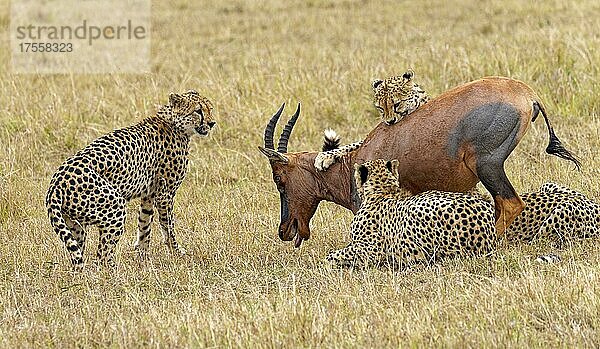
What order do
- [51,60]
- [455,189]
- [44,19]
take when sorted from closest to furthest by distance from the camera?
[455,189] → [51,60] → [44,19]

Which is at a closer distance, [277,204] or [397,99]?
[397,99]

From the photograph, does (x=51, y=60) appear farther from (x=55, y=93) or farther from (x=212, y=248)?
(x=212, y=248)

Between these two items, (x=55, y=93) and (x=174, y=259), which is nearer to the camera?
Answer: (x=174, y=259)

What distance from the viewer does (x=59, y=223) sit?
22.7 feet

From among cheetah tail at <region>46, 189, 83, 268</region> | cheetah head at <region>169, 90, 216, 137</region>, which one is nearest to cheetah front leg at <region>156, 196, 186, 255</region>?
cheetah head at <region>169, 90, 216, 137</region>

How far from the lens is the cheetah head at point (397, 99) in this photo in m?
7.56

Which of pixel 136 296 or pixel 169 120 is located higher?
pixel 169 120

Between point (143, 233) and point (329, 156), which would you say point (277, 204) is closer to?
point (329, 156)

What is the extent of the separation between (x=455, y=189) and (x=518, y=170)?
2376mm

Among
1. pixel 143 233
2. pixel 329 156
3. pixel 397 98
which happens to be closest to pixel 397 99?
pixel 397 98

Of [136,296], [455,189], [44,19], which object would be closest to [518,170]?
[455,189]

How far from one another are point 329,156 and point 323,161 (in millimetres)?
68

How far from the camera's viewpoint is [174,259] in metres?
7.62

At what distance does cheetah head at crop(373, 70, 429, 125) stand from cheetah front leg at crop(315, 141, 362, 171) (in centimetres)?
45
